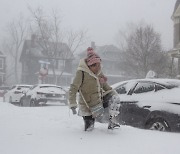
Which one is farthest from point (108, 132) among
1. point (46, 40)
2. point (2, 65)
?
point (2, 65)

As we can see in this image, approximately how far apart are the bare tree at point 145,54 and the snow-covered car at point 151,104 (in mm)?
19351

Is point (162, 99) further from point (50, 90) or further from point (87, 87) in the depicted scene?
point (50, 90)

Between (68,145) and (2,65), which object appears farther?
(2,65)

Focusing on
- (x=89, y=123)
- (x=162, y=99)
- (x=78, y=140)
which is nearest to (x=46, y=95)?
(x=162, y=99)

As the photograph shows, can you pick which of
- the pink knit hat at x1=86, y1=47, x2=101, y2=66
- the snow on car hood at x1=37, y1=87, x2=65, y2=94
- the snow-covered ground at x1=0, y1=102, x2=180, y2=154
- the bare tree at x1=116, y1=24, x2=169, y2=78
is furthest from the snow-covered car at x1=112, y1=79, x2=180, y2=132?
the bare tree at x1=116, y1=24, x2=169, y2=78

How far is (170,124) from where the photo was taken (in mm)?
6820

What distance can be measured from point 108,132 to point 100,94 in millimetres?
630

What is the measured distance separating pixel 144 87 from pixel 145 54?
21.9 m

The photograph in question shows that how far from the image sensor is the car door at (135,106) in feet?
24.7

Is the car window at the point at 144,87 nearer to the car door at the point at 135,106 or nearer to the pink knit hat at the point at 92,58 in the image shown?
the car door at the point at 135,106

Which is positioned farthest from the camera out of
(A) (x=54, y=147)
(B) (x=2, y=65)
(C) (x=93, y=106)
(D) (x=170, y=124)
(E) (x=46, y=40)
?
(B) (x=2, y=65)

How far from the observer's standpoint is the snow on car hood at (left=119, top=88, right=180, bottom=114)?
6910 millimetres

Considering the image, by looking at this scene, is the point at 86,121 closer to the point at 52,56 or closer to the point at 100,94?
the point at 100,94

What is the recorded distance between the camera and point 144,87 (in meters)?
8.04
